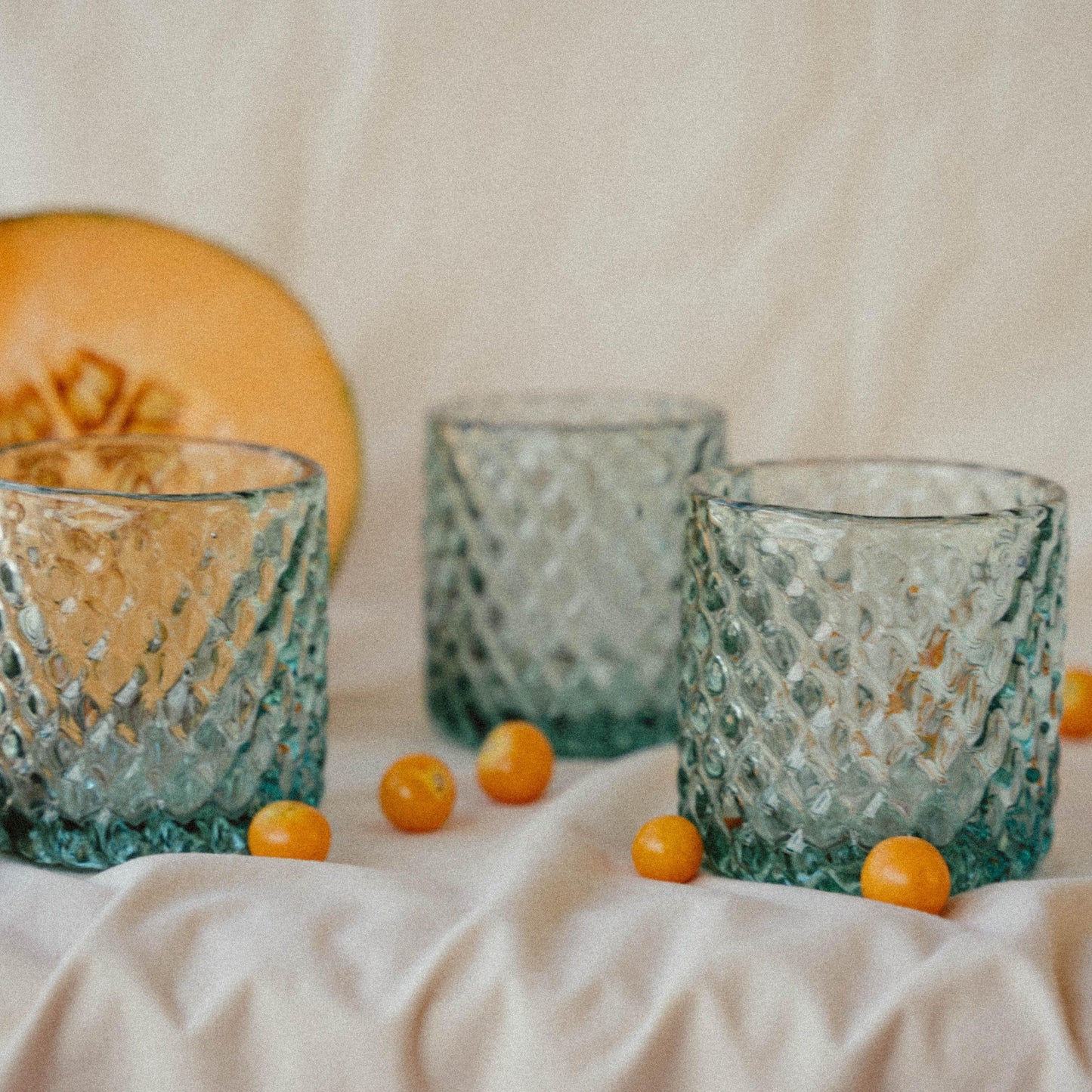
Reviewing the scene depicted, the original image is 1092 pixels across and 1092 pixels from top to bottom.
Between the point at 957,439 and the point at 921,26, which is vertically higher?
the point at 921,26

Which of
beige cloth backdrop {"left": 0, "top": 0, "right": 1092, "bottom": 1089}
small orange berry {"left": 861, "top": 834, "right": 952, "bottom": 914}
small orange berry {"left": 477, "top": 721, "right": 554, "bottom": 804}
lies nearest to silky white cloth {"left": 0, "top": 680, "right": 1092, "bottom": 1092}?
small orange berry {"left": 861, "top": 834, "right": 952, "bottom": 914}

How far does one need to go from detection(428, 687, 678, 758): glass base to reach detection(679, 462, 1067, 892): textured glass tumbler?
0.21 meters

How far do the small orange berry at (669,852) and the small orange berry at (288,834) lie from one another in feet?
0.49

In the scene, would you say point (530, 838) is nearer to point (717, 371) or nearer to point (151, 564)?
point (151, 564)

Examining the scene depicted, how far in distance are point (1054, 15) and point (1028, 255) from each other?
181mm

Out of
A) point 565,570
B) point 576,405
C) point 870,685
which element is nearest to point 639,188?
point 576,405

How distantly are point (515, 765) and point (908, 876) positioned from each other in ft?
0.81

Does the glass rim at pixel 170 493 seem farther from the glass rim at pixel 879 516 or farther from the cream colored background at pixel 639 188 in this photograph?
the cream colored background at pixel 639 188

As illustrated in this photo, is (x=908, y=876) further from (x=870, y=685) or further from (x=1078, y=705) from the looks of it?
(x=1078, y=705)

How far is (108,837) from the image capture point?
69 centimetres

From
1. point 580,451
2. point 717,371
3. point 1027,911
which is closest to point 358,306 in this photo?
point 717,371

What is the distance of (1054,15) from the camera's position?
1.13m

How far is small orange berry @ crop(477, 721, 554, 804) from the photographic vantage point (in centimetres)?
81

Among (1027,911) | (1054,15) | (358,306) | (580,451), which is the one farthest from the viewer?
(358,306)
